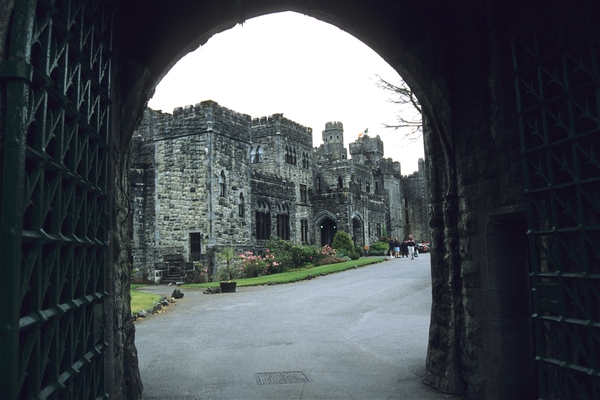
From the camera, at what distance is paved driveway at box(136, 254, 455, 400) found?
644cm

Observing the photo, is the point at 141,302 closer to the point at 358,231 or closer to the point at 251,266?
the point at 251,266

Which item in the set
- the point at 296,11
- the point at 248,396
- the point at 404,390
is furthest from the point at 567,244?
the point at 296,11

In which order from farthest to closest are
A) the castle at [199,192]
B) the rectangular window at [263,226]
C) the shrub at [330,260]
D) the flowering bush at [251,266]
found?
the rectangular window at [263,226] < the shrub at [330,260] < the castle at [199,192] < the flowering bush at [251,266]

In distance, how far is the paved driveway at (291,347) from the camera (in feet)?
21.1

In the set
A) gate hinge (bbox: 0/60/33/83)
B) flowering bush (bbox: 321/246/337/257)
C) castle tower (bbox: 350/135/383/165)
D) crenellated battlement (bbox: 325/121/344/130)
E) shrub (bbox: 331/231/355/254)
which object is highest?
crenellated battlement (bbox: 325/121/344/130)

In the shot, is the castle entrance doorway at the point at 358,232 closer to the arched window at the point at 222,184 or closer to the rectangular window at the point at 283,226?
the rectangular window at the point at 283,226

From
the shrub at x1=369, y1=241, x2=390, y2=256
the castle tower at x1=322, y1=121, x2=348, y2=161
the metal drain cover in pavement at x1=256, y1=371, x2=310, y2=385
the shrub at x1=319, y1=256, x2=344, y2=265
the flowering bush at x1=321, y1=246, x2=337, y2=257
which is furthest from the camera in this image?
the castle tower at x1=322, y1=121, x2=348, y2=161

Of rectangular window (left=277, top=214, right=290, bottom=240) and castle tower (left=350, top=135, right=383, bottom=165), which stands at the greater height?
castle tower (left=350, top=135, right=383, bottom=165)

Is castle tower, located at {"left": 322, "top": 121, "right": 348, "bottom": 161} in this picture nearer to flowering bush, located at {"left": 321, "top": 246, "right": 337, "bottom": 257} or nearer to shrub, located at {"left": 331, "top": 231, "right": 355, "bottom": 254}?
shrub, located at {"left": 331, "top": 231, "right": 355, "bottom": 254}

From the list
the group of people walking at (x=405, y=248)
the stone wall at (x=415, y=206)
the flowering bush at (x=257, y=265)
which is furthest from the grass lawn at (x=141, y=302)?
the stone wall at (x=415, y=206)

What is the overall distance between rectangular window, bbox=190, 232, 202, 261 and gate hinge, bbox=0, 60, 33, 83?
25148 millimetres

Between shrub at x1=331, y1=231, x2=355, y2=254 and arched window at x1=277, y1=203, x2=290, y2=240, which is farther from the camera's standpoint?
shrub at x1=331, y1=231, x2=355, y2=254

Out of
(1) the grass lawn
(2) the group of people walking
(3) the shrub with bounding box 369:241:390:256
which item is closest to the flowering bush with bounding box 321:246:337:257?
(2) the group of people walking

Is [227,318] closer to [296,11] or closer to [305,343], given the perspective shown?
[305,343]
